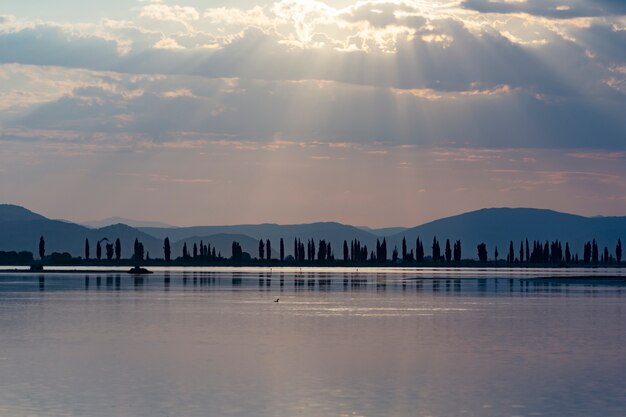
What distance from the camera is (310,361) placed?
1880 inches

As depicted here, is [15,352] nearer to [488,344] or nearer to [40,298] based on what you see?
[488,344]

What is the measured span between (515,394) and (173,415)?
1245cm

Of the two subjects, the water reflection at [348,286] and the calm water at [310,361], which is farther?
the water reflection at [348,286]

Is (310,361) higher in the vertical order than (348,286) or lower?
lower

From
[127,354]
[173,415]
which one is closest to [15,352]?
[127,354]

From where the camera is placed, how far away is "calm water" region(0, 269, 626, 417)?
35281mm

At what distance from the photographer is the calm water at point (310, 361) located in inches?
1389

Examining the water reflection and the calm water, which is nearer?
the calm water

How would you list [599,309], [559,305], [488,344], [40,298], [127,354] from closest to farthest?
[127,354] → [488,344] → [599,309] → [559,305] → [40,298]

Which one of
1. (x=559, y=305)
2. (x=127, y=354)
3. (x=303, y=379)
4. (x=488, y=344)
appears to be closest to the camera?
(x=303, y=379)

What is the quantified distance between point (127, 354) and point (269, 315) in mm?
28697

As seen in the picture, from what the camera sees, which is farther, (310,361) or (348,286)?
(348,286)

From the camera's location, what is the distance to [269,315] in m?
78.4

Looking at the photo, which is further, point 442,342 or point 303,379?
point 442,342
